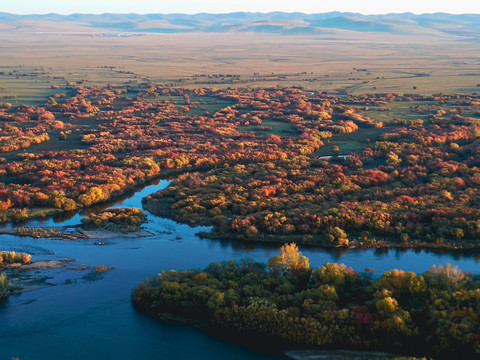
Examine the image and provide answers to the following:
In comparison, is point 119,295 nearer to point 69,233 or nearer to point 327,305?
point 69,233

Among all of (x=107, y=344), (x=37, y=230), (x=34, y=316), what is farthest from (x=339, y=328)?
(x=37, y=230)

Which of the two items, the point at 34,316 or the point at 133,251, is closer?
the point at 34,316

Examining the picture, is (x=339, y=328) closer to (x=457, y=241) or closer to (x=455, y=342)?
(x=455, y=342)

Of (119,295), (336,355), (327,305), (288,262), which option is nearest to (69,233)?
(119,295)

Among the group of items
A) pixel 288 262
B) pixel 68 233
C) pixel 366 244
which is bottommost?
pixel 68 233

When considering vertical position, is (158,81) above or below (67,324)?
above

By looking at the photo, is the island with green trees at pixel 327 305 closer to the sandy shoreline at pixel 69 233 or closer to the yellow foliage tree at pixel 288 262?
the yellow foliage tree at pixel 288 262

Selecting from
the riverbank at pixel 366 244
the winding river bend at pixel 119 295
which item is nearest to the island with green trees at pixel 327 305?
the winding river bend at pixel 119 295

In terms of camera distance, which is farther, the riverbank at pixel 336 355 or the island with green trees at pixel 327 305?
the island with green trees at pixel 327 305
